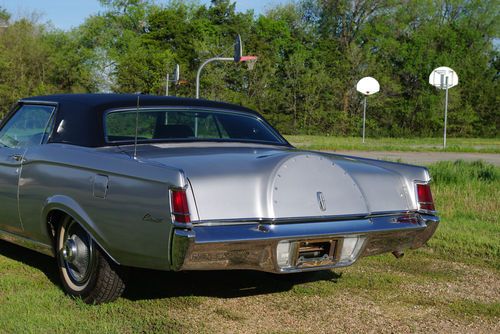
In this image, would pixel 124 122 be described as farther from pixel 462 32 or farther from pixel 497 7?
pixel 497 7

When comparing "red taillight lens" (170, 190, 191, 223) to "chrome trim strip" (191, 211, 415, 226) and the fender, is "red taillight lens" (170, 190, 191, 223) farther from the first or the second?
the fender

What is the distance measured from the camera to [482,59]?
52.2m

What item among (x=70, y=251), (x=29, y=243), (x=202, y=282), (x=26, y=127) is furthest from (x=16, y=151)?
(x=202, y=282)

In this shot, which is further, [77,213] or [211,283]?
[211,283]

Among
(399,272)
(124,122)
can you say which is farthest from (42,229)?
(399,272)

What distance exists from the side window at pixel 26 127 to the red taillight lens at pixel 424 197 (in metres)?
2.59

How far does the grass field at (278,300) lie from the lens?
13.6 ft

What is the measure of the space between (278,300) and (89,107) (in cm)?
181

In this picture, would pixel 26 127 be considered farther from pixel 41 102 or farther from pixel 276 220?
pixel 276 220

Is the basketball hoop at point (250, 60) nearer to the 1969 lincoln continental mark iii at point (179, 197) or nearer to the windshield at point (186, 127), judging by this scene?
the windshield at point (186, 127)

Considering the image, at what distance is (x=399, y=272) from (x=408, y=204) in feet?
4.13

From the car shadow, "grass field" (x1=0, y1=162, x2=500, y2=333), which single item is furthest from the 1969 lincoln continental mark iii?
the car shadow

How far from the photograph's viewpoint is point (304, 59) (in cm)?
4909

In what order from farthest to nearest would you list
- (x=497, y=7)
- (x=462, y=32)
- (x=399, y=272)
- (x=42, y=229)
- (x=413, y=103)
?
1. (x=497, y=7)
2. (x=462, y=32)
3. (x=413, y=103)
4. (x=399, y=272)
5. (x=42, y=229)
